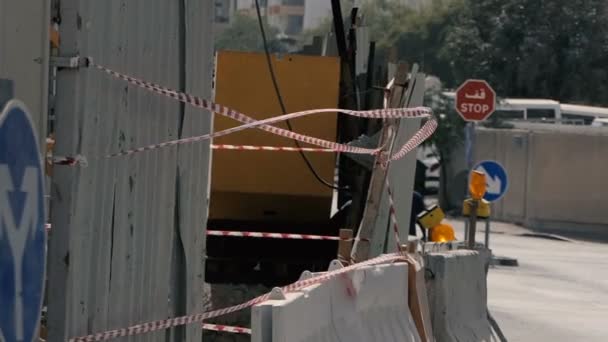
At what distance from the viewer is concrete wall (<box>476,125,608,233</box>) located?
3372 cm

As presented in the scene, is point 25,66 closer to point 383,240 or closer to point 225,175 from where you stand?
point 383,240

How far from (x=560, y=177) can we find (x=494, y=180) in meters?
12.8

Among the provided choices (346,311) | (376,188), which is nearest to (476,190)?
(376,188)

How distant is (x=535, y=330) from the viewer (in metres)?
14.0

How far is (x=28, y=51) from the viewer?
4527 mm

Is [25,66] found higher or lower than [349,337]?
higher

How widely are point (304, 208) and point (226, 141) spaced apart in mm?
1012

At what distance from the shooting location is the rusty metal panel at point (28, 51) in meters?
4.39

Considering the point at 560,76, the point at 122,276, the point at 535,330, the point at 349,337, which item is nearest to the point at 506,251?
the point at 535,330

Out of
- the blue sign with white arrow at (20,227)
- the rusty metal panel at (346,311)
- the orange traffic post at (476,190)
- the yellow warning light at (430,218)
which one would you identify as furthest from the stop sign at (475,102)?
the blue sign with white arrow at (20,227)

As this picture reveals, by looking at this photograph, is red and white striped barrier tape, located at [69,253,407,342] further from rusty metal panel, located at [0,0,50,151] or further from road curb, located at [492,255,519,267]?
road curb, located at [492,255,519,267]

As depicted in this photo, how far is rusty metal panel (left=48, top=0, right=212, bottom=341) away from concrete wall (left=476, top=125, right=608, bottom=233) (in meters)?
28.0

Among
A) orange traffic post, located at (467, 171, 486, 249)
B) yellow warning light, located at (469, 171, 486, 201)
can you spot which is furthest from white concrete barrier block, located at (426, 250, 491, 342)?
yellow warning light, located at (469, 171, 486, 201)

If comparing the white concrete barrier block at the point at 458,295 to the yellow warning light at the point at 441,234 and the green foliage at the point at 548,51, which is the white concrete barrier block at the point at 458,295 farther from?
the green foliage at the point at 548,51
